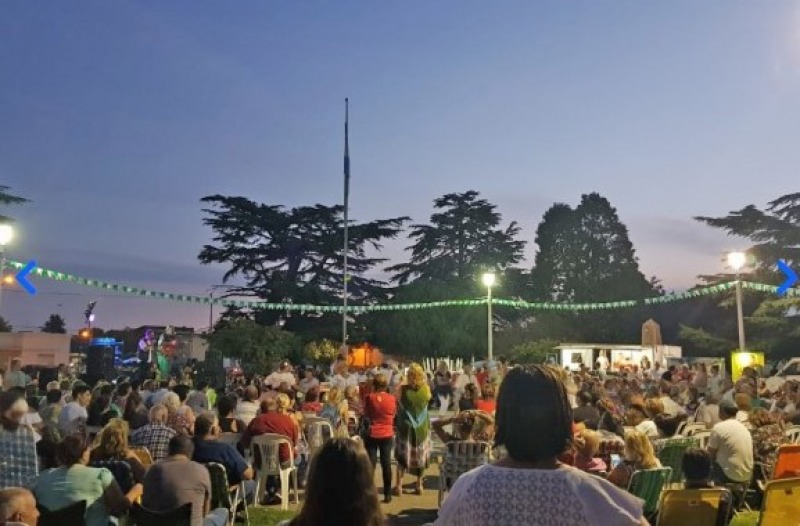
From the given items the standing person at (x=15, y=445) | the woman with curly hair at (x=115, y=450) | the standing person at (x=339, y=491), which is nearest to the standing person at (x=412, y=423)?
the woman with curly hair at (x=115, y=450)

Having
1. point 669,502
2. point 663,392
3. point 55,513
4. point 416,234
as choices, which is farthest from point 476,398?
point 416,234

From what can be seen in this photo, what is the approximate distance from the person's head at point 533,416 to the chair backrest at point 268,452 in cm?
700

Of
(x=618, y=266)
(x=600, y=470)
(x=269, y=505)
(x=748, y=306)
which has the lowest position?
(x=269, y=505)

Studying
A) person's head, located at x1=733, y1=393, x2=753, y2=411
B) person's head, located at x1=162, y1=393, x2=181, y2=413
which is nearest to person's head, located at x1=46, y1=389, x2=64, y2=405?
person's head, located at x1=162, y1=393, x2=181, y2=413

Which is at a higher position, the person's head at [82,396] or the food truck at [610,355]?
the food truck at [610,355]

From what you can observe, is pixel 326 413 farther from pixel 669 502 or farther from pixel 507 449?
pixel 507 449

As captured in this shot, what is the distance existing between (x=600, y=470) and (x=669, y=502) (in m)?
1.85

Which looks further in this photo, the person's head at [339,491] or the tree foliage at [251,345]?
the tree foliage at [251,345]

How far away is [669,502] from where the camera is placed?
478 cm

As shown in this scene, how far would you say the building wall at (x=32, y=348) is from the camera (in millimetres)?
36406

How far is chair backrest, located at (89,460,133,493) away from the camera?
223 inches

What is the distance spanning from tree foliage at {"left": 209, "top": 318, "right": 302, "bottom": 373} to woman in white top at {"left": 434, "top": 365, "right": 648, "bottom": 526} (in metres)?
29.3

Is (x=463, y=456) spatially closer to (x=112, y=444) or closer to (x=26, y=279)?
(x=112, y=444)

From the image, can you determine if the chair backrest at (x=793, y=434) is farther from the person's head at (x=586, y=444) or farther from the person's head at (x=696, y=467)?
the person's head at (x=696, y=467)
